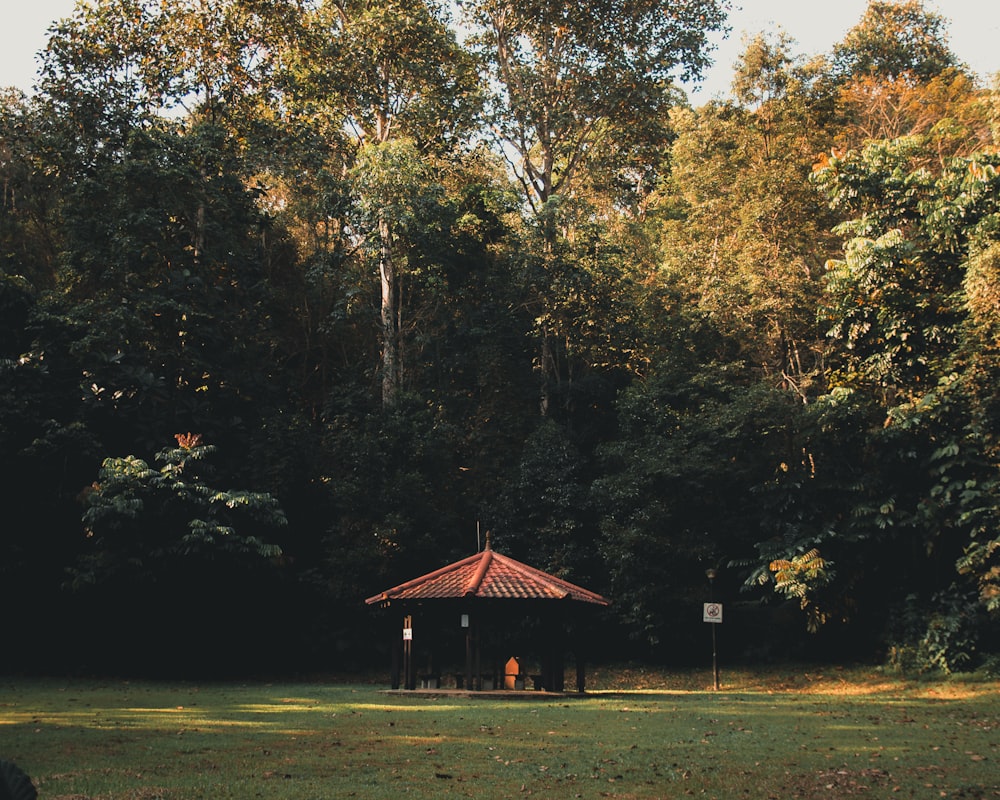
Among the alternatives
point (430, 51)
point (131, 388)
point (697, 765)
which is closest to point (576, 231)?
point (430, 51)

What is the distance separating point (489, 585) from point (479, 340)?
13.9 m

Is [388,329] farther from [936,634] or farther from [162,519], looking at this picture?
[936,634]

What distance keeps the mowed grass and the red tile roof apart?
84.0 inches

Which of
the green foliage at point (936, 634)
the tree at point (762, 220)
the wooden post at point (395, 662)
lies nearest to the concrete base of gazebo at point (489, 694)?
the wooden post at point (395, 662)

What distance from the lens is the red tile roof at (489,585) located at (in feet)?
69.1

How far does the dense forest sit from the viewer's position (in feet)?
89.7

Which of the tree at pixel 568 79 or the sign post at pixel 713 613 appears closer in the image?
the sign post at pixel 713 613

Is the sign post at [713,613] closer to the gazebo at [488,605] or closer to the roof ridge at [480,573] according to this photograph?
the gazebo at [488,605]

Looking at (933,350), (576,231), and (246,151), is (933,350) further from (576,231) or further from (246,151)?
(246,151)

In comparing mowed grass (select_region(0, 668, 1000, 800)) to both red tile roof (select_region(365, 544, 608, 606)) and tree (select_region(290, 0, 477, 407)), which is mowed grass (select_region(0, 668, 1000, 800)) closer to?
red tile roof (select_region(365, 544, 608, 606))

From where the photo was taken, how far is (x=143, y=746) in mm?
11680

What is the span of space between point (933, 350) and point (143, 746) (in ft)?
76.4

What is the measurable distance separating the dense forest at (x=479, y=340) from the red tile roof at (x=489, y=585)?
651cm

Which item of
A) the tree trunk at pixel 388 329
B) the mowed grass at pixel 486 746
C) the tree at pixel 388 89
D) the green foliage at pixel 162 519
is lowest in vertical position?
the mowed grass at pixel 486 746
